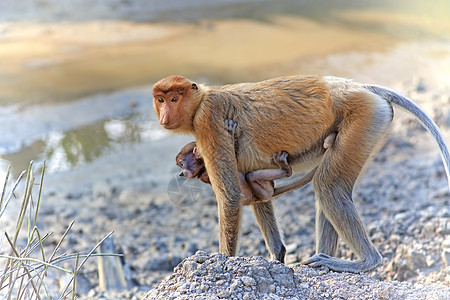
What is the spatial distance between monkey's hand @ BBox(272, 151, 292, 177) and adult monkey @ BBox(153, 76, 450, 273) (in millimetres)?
45

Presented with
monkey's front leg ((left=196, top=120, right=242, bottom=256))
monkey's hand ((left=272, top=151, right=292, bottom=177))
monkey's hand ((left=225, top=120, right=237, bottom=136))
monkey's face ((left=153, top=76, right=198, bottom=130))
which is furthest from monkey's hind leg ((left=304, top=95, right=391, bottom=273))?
monkey's face ((left=153, top=76, right=198, bottom=130))

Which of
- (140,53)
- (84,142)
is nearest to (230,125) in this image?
(84,142)

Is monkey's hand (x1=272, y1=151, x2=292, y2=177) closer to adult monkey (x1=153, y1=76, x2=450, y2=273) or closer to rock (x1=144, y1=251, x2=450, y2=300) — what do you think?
adult monkey (x1=153, y1=76, x2=450, y2=273)

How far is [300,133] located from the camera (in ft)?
18.3

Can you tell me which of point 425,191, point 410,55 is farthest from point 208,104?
point 410,55

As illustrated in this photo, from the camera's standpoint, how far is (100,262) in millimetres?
7172

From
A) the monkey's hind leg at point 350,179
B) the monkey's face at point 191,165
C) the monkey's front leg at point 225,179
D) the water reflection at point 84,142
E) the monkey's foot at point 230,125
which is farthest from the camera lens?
the water reflection at point 84,142

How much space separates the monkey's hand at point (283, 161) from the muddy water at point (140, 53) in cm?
606

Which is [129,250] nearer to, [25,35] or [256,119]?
[256,119]

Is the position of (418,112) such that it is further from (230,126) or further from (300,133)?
(230,126)

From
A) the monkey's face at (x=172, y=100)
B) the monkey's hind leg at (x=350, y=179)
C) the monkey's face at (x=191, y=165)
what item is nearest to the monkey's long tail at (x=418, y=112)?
the monkey's hind leg at (x=350, y=179)

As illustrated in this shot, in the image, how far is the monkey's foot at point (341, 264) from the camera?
5.25 meters

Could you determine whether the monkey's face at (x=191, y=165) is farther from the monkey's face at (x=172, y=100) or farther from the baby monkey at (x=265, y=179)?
the monkey's face at (x=172, y=100)

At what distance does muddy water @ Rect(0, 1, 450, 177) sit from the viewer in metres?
12.0
